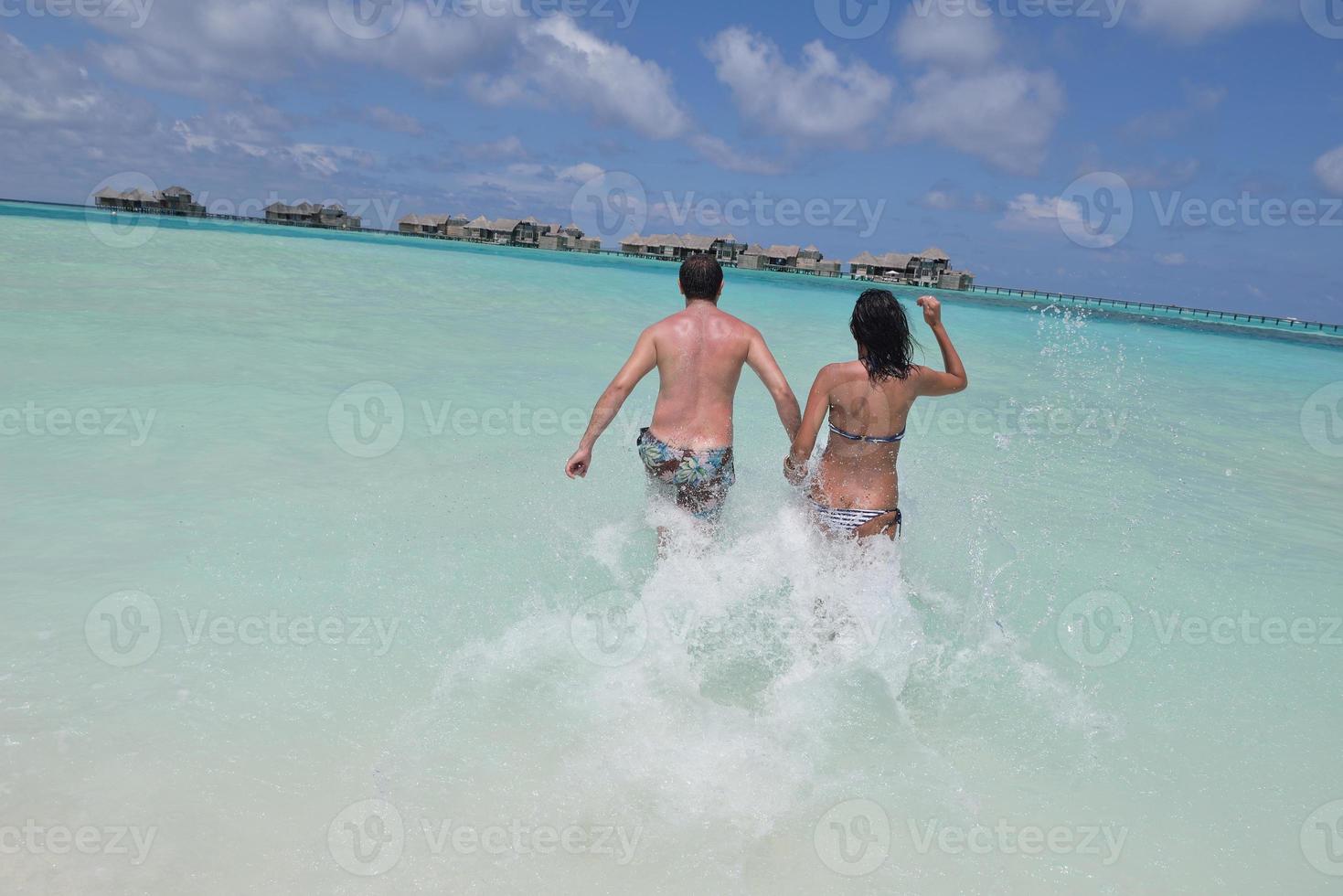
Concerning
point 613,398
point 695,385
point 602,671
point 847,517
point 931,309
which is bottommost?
point 602,671

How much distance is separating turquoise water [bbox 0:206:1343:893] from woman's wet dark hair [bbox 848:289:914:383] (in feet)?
2.84

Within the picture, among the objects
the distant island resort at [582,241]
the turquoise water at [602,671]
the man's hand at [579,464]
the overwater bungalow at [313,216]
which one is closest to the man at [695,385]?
the man's hand at [579,464]

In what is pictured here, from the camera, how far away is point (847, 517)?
3.74 metres

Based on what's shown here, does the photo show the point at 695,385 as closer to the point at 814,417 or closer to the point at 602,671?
the point at 814,417

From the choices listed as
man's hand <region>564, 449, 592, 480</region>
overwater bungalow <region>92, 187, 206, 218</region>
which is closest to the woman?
man's hand <region>564, 449, 592, 480</region>

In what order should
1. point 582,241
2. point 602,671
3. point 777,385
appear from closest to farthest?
point 602,671, point 777,385, point 582,241

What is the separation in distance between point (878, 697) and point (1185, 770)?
1.26m

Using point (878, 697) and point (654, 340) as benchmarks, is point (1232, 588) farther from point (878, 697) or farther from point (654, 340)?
point (654, 340)

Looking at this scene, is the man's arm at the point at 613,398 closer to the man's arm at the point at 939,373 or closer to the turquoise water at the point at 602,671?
the turquoise water at the point at 602,671

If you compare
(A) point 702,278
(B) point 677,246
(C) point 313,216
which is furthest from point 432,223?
(A) point 702,278

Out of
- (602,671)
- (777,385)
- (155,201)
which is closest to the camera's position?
(602,671)

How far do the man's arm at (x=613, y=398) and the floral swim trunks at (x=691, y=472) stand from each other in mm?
233

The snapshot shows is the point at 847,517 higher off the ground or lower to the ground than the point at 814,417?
lower

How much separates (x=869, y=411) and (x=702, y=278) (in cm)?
118
